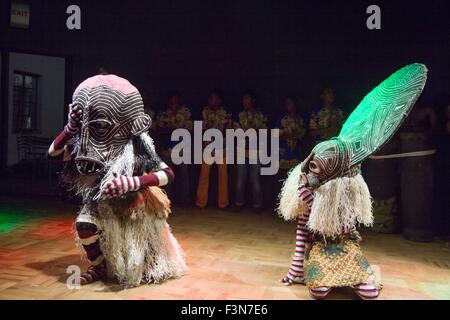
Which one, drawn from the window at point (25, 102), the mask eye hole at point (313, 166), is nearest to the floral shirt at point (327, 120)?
the mask eye hole at point (313, 166)

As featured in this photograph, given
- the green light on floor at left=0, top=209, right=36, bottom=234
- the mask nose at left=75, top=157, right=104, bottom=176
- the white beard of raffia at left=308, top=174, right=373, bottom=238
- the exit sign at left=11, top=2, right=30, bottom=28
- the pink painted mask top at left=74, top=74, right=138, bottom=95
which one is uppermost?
the exit sign at left=11, top=2, right=30, bottom=28

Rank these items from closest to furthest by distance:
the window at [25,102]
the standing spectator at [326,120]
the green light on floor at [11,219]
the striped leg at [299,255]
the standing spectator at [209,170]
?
the striped leg at [299,255] → the green light on floor at [11,219] → the standing spectator at [326,120] → the standing spectator at [209,170] → the window at [25,102]

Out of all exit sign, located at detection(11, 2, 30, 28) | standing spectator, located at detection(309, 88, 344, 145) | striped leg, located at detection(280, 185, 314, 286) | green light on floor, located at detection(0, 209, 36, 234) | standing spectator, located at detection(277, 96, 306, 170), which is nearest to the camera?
striped leg, located at detection(280, 185, 314, 286)

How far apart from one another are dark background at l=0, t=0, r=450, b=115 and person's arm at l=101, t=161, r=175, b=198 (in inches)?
141

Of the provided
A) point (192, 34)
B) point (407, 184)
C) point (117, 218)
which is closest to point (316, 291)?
point (117, 218)

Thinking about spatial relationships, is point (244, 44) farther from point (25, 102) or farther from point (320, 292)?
point (25, 102)

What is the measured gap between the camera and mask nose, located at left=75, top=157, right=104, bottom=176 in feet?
8.24

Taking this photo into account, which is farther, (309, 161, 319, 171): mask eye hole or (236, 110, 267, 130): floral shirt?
(236, 110, 267, 130): floral shirt

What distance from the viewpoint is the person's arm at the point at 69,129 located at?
253cm

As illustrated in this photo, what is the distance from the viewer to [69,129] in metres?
2.57

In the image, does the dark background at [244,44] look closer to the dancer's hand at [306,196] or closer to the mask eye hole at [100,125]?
Answer: the dancer's hand at [306,196]

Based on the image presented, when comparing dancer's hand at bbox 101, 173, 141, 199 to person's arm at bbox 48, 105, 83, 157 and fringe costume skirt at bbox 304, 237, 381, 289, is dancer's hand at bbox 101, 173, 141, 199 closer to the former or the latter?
person's arm at bbox 48, 105, 83, 157

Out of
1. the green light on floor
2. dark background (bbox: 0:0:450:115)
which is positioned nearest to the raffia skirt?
the green light on floor

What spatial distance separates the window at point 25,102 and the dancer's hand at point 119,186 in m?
7.79
